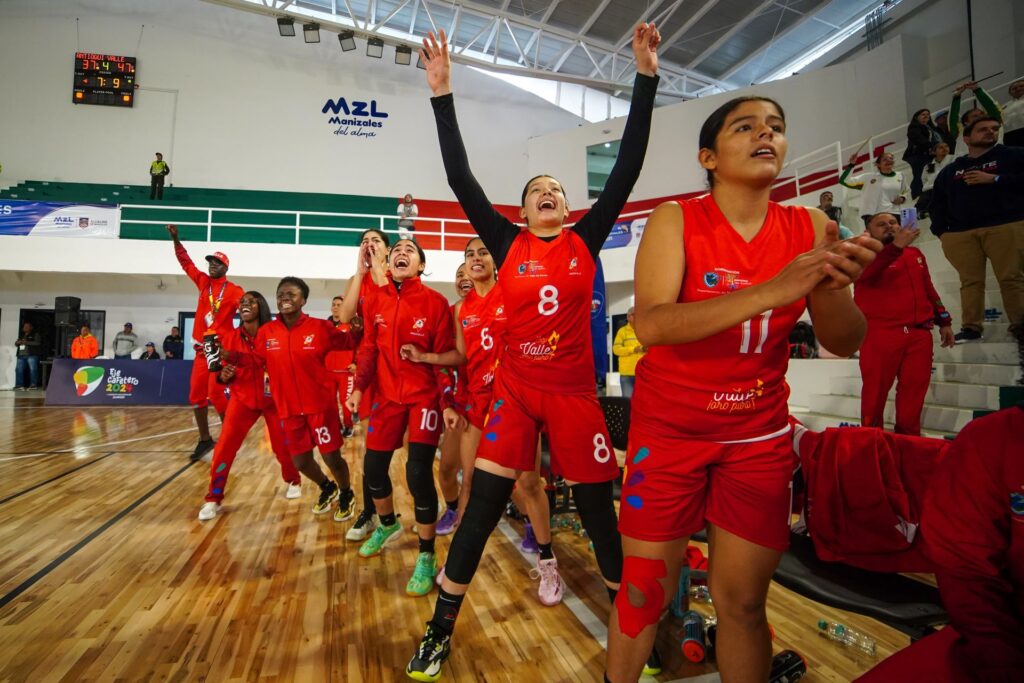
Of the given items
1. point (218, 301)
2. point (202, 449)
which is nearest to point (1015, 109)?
point (218, 301)

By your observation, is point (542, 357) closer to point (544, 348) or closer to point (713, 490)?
point (544, 348)

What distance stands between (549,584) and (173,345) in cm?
1482

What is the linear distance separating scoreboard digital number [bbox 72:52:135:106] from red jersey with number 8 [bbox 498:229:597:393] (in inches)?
744

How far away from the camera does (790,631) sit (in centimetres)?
225

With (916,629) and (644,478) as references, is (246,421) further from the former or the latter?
(916,629)

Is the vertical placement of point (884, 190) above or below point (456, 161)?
above

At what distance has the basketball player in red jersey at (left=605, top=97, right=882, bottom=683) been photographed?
→ 1.26 m

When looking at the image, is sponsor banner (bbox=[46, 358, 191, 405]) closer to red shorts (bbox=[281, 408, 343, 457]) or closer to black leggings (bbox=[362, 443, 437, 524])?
red shorts (bbox=[281, 408, 343, 457])

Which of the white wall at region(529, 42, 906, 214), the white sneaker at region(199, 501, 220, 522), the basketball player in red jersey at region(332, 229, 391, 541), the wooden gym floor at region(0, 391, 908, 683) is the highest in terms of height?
the white wall at region(529, 42, 906, 214)

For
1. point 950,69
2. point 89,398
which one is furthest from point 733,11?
point 89,398

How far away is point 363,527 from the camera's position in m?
3.61

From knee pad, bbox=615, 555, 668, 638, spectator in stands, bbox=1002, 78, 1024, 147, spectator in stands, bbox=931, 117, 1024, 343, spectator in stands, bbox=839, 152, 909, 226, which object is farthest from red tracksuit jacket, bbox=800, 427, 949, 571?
spectator in stands, bbox=1002, 78, 1024, 147

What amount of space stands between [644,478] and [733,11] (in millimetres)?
16694

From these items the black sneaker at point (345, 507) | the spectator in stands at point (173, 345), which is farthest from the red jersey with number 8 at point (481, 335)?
the spectator in stands at point (173, 345)
